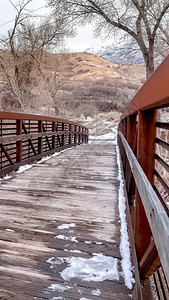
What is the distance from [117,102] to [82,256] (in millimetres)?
24605

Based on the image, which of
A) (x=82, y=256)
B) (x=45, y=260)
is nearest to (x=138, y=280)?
(x=82, y=256)

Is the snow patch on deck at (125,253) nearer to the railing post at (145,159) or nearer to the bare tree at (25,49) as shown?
the railing post at (145,159)

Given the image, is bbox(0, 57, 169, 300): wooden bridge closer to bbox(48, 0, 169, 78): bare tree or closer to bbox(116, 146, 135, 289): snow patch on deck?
bbox(116, 146, 135, 289): snow patch on deck

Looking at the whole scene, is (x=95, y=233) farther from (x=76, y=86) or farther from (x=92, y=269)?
(x=76, y=86)

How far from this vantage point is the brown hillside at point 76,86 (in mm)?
17234

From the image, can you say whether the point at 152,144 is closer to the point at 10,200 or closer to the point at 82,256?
the point at 82,256

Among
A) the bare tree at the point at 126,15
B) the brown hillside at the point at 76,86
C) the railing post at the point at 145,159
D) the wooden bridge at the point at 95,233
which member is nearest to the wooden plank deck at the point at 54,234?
the wooden bridge at the point at 95,233

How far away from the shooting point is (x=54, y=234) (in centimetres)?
205

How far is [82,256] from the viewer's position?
1.75 metres

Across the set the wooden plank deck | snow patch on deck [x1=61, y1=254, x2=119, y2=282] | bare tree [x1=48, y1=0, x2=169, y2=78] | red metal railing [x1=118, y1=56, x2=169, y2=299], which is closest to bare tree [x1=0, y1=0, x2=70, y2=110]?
bare tree [x1=48, y1=0, x2=169, y2=78]

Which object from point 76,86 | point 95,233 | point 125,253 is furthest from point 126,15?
point 76,86

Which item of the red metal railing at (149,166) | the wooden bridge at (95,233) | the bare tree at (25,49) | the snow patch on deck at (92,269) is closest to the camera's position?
the red metal railing at (149,166)

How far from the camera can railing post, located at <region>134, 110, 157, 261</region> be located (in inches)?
56.0

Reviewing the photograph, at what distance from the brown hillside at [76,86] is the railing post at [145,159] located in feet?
38.3
